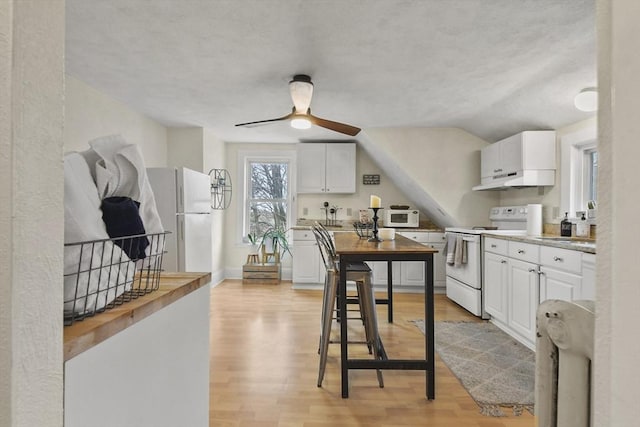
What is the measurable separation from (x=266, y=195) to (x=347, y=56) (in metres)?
3.50

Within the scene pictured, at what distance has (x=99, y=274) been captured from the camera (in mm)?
773

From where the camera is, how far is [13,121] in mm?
486

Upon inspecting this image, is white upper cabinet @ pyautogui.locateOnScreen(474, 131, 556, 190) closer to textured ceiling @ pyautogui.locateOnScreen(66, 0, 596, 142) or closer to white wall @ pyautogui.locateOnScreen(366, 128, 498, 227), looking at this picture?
textured ceiling @ pyautogui.locateOnScreen(66, 0, 596, 142)

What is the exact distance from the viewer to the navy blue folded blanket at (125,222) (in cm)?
87

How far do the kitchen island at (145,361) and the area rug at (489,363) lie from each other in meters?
1.70

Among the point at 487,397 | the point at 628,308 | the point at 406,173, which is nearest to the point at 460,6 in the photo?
the point at 628,308

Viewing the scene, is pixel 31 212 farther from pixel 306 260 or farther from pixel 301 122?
pixel 306 260

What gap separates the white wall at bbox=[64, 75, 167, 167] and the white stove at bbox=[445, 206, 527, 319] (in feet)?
11.2

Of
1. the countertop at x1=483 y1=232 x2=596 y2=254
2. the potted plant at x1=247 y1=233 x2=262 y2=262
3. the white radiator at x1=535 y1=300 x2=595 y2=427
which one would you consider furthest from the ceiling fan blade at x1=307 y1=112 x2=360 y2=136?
the potted plant at x1=247 y1=233 x2=262 y2=262

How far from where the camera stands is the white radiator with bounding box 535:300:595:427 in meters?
0.52

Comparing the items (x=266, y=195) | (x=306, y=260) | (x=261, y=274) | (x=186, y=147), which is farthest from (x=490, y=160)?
(x=186, y=147)

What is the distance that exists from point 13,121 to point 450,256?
428 cm

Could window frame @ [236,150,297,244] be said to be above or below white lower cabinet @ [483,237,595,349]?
above

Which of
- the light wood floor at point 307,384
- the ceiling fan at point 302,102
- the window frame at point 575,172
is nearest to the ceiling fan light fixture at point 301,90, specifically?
the ceiling fan at point 302,102
